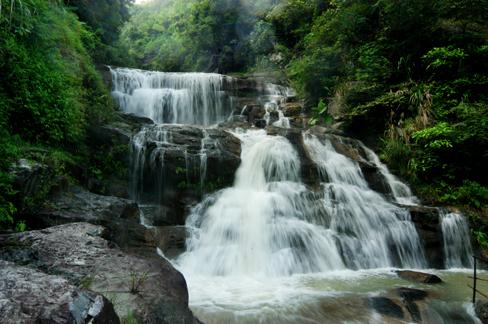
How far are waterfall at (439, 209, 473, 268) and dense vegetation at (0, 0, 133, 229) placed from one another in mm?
9386

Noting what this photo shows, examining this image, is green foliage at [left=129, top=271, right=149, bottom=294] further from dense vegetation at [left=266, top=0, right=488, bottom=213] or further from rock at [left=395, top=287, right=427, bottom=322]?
dense vegetation at [left=266, top=0, right=488, bottom=213]

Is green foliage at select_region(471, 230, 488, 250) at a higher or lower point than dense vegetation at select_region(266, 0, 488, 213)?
lower

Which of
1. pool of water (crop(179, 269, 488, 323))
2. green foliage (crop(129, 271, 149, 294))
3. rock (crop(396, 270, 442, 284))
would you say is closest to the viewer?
green foliage (crop(129, 271, 149, 294))

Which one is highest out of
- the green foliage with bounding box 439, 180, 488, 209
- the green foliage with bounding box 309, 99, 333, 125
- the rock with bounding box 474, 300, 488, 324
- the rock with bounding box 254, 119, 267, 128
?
the green foliage with bounding box 309, 99, 333, 125

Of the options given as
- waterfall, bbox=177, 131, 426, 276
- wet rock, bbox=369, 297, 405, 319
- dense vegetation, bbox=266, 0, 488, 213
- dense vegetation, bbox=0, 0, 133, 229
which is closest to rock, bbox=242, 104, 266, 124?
dense vegetation, bbox=266, 0, 488, 213

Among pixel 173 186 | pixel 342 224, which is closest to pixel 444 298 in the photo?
pixel 342 224

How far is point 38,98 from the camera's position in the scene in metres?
7.23

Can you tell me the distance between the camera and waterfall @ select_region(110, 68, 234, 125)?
14.9 metres

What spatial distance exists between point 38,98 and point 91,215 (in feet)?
10.1

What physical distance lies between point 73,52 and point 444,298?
38.7 ft

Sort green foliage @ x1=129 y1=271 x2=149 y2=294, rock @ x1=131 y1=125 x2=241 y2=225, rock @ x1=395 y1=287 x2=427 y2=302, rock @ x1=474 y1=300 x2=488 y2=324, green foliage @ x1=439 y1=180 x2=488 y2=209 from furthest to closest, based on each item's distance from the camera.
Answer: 1. green foliage @ x1=439 y1=180 x2=488 y2=209
2. rock @ x1=131 y1=125 x2=241 y2=225
3. rock @ x1=395 y1=287 x2=427 y2=302
4. rock @ x1=474 y1=300 x2=488 y2=324
5. green foliage @ x1=129 y1=271 x2=149 y2=294

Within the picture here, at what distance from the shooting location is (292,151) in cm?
1117

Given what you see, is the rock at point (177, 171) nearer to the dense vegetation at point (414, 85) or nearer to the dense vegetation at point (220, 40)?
the dense vegetation at point (414, 85)

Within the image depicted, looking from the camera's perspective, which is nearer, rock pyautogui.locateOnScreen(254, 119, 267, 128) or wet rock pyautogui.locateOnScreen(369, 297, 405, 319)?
wet rock pyautogui.locateOnScreen(369, 297, 405, 319)
